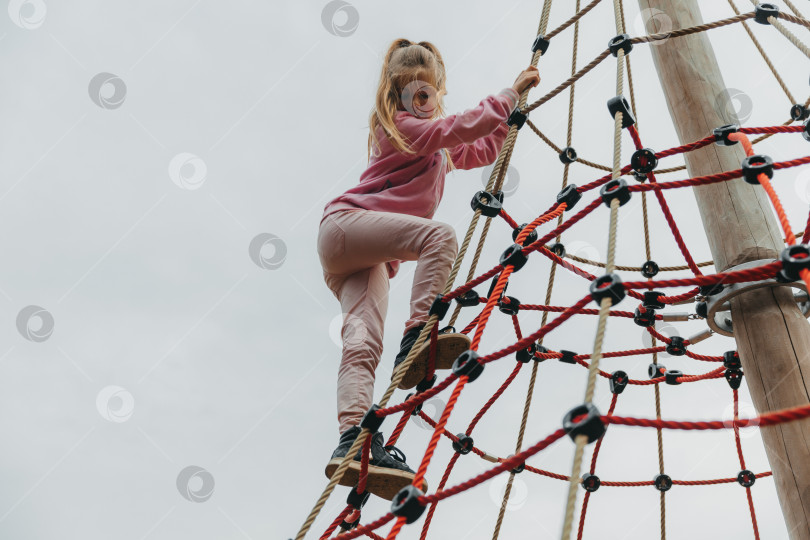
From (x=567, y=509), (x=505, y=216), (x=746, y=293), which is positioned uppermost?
(x=505, y=216)

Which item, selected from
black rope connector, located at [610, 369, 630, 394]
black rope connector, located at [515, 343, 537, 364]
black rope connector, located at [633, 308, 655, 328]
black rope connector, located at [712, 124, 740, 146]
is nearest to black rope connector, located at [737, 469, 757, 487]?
black rope connector, located at [610, 369, 630, 394]

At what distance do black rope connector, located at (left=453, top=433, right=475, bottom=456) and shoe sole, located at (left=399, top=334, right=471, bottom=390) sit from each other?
0.62 m

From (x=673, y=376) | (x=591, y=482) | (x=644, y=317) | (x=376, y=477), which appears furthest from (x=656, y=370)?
(x=376, y=477)

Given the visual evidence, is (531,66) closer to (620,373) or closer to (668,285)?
(668,285)

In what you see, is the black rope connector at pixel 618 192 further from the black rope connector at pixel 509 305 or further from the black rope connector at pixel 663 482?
the black rope connector at pixel 663 482

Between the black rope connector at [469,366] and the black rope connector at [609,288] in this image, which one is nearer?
the black rope connector at [609,288]

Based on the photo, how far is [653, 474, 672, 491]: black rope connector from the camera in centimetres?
259

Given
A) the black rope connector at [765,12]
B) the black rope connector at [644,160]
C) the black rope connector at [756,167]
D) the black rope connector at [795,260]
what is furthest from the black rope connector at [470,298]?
the black rope connector at [765,12]

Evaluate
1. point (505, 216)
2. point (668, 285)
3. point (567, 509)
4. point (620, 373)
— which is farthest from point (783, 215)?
point (620, 373)

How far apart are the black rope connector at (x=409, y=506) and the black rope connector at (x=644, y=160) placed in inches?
37.1

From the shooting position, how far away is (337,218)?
6.23 ft

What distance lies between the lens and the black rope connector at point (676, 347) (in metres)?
2.35

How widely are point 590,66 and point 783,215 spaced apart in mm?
777

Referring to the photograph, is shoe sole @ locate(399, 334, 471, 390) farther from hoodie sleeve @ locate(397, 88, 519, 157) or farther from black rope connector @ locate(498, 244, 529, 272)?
hoodie sleeve @ locate(397, 88, 519, 157)
